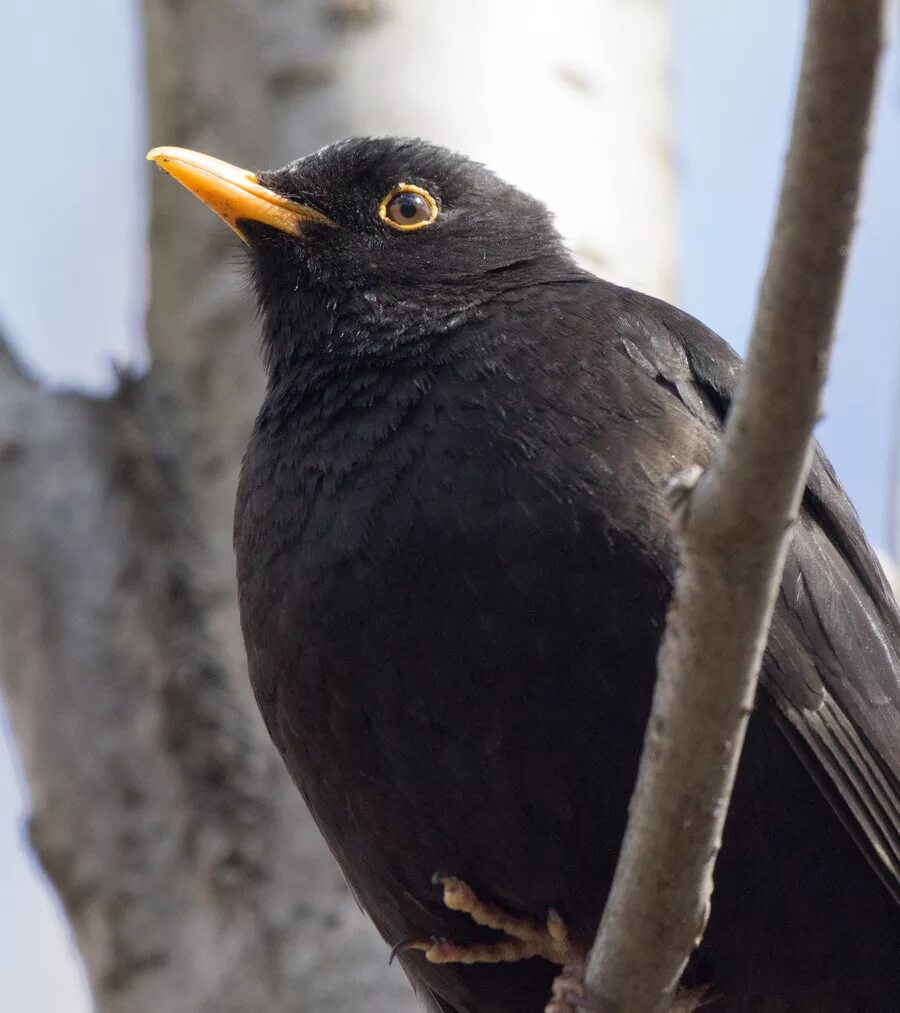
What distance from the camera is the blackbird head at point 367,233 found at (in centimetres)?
492

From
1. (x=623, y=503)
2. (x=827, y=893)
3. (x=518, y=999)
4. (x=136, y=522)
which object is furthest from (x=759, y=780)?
(x=136, y=522)

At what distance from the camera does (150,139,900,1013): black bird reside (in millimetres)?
3863

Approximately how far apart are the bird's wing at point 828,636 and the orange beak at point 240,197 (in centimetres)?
123

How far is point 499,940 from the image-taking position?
434cm

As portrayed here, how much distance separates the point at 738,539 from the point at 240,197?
2894 mm

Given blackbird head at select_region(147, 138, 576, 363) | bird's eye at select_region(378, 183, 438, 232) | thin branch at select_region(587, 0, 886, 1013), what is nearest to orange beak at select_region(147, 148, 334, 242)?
blackbird head at select_region(147, 138, 576, 363)

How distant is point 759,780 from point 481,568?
31.9 inches

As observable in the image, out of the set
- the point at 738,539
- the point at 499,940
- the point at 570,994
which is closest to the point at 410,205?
the point at 499,940

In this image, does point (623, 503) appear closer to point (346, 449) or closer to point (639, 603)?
point (639, 603)

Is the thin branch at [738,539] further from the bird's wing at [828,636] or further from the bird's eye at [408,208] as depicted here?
the bird's eye at [408,208]

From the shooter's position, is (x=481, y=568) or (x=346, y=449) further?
(x=346, y=449)

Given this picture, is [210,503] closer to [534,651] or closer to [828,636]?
[534,651]

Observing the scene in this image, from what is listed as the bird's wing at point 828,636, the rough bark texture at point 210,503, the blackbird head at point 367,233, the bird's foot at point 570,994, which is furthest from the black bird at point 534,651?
the rough bark texture at point 210,503

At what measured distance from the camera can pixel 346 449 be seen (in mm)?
4324
